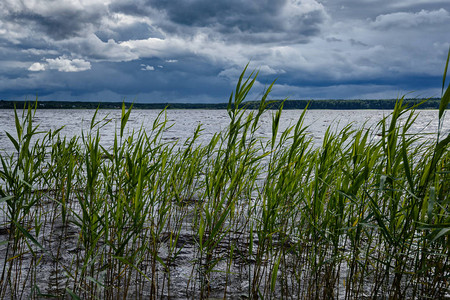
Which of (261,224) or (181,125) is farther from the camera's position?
(181,125)

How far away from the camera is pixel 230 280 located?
15.0 feet

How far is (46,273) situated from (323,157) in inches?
148

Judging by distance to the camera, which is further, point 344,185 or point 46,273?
point 46,273

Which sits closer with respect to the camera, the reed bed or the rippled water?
the reed bed

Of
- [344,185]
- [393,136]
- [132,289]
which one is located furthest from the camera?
[132,289]

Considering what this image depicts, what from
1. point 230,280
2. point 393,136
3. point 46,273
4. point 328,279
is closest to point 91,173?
point 46,273

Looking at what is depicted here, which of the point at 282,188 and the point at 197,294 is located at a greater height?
the point at 282,188

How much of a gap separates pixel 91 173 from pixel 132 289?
168 centimetres

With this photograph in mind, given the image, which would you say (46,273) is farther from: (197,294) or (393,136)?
(393,136)

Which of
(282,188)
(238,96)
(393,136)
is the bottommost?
(282,188)

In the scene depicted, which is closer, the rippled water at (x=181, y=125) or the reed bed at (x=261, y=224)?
the reed bed at (x=261, y=224)

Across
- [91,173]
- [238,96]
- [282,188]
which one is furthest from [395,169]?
[91,173]

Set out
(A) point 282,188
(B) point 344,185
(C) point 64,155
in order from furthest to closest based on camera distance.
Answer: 1. (C) point 64,155
2. (A) point 282,188
3. (B) point 344,185

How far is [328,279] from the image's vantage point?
140 inches
